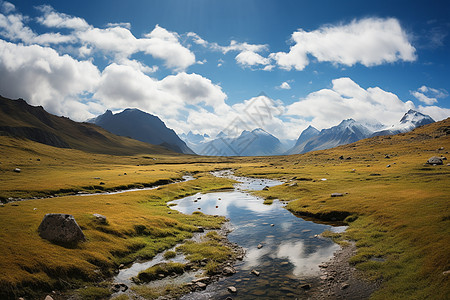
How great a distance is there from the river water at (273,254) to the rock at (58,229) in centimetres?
1299

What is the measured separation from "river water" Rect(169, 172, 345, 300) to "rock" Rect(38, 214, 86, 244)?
1299 centimetres

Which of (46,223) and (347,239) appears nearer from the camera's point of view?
(46,223)

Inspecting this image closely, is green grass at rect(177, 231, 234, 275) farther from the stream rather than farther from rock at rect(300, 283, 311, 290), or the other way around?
rock at rect(300, 283, 311, 290)

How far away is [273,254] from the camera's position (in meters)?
25.4

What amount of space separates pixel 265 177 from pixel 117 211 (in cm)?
8268

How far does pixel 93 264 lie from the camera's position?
20812mm

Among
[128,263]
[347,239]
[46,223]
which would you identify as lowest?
[128,263]

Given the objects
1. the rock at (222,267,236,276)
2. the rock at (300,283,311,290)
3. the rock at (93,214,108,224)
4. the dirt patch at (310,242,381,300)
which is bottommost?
the rock at (222,267,236,276)

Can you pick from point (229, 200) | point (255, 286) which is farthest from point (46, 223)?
point (229, 200)

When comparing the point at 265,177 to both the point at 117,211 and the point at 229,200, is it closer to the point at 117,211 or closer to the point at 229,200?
the point at 229,200

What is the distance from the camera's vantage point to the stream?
60.5 feet

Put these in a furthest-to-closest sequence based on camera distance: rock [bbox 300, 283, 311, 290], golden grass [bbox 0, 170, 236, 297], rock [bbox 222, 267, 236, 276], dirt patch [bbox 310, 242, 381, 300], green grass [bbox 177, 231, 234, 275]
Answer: green grass [bbox 177, 231, 234, 275] < rock [bbox 222, 267, 236, 276] < rock [bbox 300, 283, 311, 290] < dirt patch [bbox 310, 242, 381, 300] < golden grass [bbox 0, 170, 236, 297]

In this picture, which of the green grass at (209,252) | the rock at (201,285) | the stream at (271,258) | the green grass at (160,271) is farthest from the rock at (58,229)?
the rock at (201,285)

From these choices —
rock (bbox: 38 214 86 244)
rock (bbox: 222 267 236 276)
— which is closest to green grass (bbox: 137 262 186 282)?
rock (bbox: 222 267 236 276)
